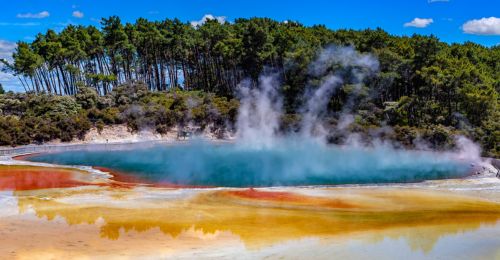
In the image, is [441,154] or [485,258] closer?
[485,258]

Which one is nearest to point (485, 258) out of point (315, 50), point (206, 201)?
point (206, 201)

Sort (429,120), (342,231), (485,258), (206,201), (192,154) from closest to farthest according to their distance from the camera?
(485,258) < (342,231) < (206,201) < (192,154) < (429,120)

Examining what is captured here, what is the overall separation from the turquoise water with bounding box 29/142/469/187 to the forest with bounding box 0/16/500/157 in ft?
18.1

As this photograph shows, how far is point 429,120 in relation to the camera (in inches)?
1815

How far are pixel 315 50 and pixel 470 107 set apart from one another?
18.9 m

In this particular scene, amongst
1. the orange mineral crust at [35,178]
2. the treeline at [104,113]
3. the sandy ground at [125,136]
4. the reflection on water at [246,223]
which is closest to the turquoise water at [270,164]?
the orange mineral crust at [35,178]

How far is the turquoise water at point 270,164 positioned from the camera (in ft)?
99.7

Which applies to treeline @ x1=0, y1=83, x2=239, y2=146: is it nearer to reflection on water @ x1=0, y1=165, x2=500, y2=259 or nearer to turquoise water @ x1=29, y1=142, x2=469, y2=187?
turquoise water @ x1=29, y1=142, x2=469, y2=187

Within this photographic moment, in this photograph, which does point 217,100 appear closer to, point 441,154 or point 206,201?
point 441,154

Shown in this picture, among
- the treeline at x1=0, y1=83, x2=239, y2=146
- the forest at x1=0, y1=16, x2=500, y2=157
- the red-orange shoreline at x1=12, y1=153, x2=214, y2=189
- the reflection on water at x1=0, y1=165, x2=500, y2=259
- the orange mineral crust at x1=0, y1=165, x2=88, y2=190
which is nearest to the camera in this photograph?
the reflection on water at x1=0, y1=165, x2=500, y2=259

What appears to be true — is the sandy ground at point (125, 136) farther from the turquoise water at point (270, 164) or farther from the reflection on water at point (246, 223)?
the reflection on water at point (246, 223)

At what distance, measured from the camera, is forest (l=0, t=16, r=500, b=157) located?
4519 cm

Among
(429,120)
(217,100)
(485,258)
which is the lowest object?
(485,258)

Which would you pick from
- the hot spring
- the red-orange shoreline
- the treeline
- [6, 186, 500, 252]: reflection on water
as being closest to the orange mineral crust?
the red-orange shoreline
